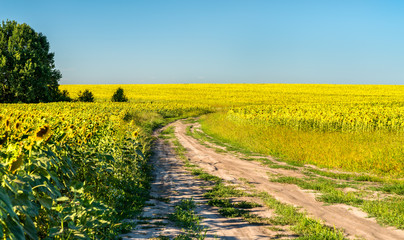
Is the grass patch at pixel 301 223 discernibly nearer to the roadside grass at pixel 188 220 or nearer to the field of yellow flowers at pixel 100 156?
the roadside grass at pixel 188 220

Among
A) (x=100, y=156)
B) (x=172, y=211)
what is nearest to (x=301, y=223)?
(x=172, y=211)

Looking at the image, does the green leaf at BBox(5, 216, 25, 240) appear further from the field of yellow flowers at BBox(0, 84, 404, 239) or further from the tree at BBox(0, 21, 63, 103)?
the tree at BBox(0, 21, 63, 103)

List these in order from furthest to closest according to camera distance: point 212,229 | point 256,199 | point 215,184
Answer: point 215,184 → point 256,199 → point 212,229

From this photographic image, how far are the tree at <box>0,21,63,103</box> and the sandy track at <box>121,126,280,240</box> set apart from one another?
3082 cm

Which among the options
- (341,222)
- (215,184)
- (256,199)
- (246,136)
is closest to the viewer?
(341,222)

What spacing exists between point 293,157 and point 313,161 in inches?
34.1

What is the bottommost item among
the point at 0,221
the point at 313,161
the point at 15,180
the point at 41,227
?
the point at 313,161

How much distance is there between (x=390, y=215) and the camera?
18.4 ft

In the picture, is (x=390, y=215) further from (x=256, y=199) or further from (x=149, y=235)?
(x=149, y=235)

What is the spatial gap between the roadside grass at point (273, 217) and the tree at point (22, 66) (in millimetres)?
32973

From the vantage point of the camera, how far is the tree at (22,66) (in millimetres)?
33656

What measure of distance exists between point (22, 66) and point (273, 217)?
36373 millimetres

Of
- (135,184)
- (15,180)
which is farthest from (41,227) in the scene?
(135,184)

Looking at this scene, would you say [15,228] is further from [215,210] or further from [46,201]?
[215,210]
